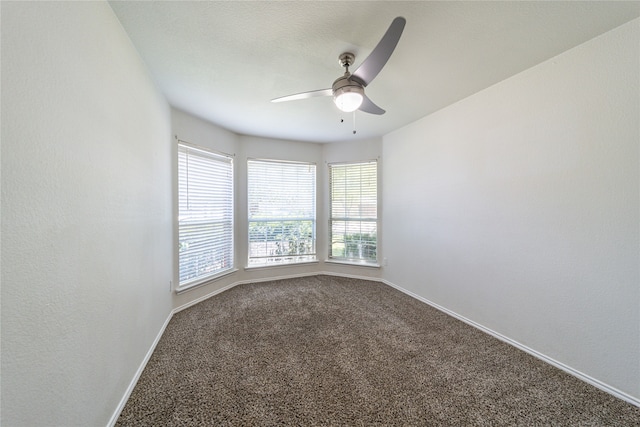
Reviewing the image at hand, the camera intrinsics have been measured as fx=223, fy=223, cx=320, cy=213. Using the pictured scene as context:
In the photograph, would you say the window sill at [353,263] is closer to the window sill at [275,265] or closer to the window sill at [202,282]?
the window sill at [275,265]

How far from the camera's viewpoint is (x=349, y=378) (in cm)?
162

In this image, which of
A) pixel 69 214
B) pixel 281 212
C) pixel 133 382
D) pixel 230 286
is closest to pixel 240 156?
pixel 281 212

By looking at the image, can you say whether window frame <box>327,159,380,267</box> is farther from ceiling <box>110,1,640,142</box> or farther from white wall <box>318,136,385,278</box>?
ceiling <box>110,1,640,142</box>

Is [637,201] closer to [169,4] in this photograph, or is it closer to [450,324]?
[450,324]

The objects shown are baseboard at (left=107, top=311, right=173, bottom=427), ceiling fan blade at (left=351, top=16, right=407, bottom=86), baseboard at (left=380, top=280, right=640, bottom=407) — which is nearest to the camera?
ceiling fan blade at (left=351, top=16, right=407, bottom=86)

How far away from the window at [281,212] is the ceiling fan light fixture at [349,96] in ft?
7.48

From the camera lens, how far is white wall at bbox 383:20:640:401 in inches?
57.2

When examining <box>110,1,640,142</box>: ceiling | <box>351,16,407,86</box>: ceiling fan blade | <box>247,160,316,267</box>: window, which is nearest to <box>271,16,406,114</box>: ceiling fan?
<box>351,16,407,86</box>: ceiling fan blade

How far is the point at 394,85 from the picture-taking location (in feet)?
6.87

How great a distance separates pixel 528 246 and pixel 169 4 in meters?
3.08

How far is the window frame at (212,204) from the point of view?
2664 millimetres

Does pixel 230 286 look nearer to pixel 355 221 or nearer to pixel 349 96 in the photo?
pixel 355 221

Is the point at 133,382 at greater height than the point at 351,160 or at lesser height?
lesser

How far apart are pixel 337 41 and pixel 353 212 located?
2663mm
